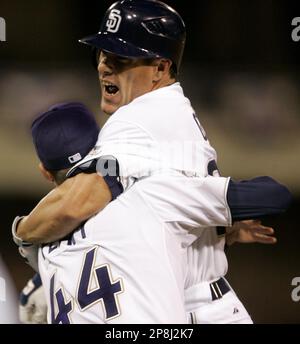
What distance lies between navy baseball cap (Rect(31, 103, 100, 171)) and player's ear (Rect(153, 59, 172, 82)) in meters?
0.15

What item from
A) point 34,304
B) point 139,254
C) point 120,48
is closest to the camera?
point 139,254

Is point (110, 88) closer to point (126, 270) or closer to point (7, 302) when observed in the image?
point (126, 270)

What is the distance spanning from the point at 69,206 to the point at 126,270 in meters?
0.15

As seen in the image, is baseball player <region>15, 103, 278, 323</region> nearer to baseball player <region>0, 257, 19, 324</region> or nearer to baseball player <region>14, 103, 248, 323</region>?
baseball player <region>14, 103, 248, 323</region>

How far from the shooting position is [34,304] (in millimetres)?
1688

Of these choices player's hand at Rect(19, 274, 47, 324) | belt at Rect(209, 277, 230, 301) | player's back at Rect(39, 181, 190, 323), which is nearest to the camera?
player's back at Rect(39, 181, 190, 323)

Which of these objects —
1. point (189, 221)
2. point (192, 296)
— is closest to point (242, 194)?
point (189, 221)

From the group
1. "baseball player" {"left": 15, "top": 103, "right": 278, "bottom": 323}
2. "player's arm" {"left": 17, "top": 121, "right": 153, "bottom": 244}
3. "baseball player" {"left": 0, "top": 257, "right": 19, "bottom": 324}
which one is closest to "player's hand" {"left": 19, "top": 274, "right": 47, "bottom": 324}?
"baseball player" {"left": 0, "top": 257, "right": 19, "bottom": 324}

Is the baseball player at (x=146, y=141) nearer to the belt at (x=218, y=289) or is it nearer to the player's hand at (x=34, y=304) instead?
the belt at (x=218, y=289)

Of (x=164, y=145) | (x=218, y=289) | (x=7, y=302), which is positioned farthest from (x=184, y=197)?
(x=7, y=302)

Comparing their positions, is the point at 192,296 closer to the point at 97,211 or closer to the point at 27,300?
the point at 97,211

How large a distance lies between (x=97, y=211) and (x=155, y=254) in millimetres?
129

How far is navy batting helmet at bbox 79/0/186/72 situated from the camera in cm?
138

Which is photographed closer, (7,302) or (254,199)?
(254,199)
